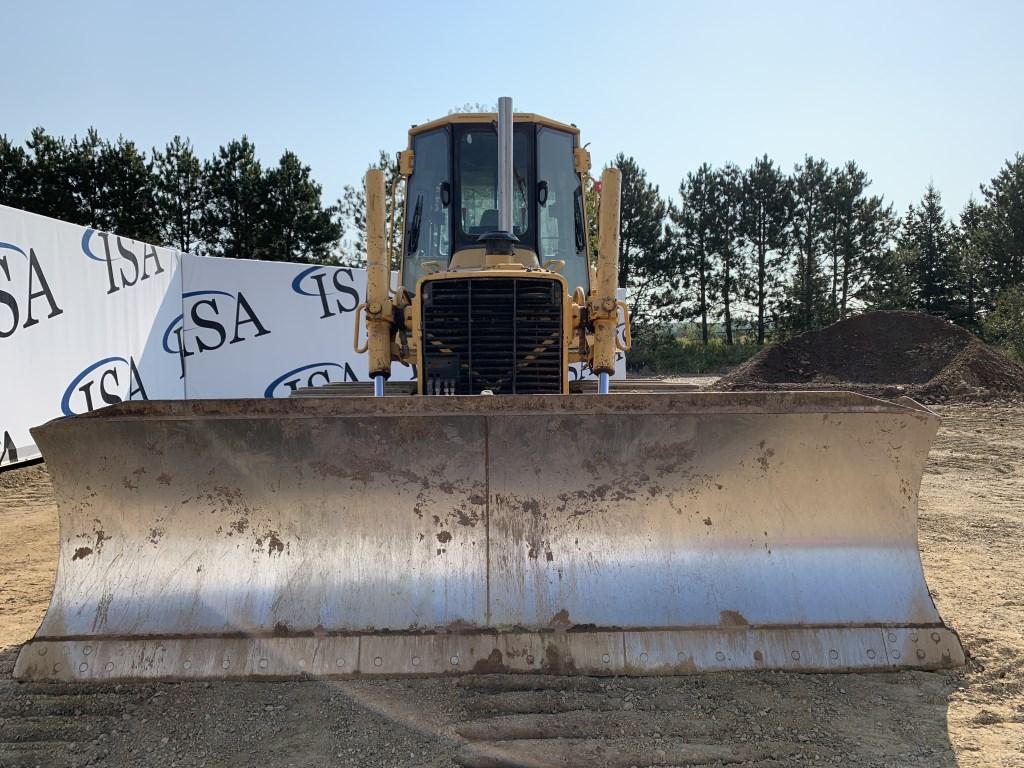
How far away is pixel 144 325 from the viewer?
1048 centimetres

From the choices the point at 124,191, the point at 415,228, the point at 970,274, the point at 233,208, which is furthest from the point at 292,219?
the point at 970,274

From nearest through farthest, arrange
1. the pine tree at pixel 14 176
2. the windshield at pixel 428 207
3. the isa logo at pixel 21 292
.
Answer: the windshield at pixel 428 207 < the isa logo at pixel 21 292 < the pine tree at pixel 14 176

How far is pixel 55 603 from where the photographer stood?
2.77 m

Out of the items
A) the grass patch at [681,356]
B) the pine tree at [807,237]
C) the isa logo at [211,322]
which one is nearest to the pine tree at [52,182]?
the isa logo at [211,322]

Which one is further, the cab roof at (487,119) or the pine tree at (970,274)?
the pine tree at (970,274)

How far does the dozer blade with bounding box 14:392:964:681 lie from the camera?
276 centimetres

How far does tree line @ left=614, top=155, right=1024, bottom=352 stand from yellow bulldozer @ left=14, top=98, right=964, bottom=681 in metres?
31.3

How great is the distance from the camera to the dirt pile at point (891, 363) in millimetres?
14859

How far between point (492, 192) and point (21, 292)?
5.94 m

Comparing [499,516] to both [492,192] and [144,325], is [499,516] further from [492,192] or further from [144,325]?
[144,325]

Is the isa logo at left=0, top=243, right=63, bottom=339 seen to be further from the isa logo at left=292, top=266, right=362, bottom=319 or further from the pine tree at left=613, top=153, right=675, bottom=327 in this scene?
the pine tree at left=613, top=153, right=675, bottom=327

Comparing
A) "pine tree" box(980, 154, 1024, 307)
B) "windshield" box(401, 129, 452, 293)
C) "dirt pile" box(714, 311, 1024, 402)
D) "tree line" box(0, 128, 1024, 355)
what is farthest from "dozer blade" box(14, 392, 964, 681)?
"pine tree" box(980, 154, 1024, 307)

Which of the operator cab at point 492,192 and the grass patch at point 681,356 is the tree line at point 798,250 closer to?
the grass patch at point 681,356

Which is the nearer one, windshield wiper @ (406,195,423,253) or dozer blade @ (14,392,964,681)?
dozer blade @ (14,392,964,681)
